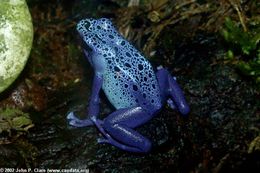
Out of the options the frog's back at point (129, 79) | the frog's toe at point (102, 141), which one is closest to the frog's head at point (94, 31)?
the frog's back at point (129, 79)

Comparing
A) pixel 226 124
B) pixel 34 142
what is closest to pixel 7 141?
pixel 34 142

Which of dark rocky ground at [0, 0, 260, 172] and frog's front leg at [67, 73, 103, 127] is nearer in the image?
dark rocky ground at [0, 0, 260, 172]

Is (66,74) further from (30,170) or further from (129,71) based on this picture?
(30,170)

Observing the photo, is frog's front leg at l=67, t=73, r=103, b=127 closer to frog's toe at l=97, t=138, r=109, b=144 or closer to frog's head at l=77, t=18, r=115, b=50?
frog's toe at l=97, t=138, r=109, b=144

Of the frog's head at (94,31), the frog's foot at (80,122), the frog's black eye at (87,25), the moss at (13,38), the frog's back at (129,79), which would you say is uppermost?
the moss at (13,38)

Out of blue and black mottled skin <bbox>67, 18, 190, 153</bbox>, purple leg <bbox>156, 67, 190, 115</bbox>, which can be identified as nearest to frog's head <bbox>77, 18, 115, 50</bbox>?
blue and black mottled skin <bbox>67, 18, 190, 153</bbox>

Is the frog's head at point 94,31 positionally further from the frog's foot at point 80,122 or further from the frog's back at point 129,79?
the frog's foot at point 80,122

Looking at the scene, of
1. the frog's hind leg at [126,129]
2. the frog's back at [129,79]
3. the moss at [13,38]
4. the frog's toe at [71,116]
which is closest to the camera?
the moss at [13,38]

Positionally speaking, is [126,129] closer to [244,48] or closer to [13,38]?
[13,38]
